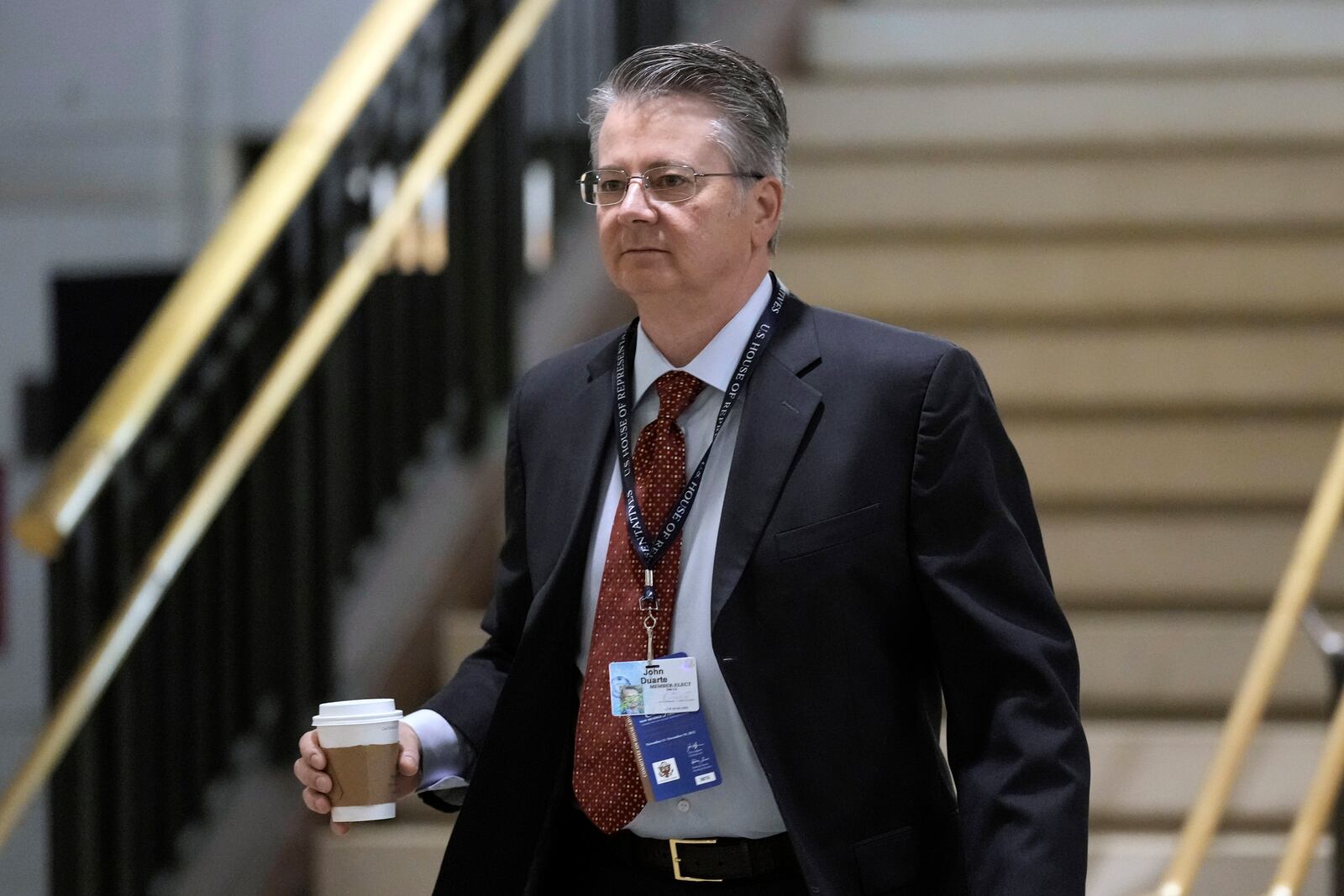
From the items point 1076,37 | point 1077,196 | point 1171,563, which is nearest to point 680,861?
point 1171,563

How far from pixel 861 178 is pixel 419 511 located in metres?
1.73

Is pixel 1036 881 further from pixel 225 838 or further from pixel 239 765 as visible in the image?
pixel 239 765

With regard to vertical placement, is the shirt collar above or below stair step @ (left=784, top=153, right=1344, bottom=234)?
above

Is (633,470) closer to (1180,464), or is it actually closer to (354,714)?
(354,714)

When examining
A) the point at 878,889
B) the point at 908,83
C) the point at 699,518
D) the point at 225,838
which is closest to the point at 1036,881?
the point at 878,889

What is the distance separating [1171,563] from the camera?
436 cm

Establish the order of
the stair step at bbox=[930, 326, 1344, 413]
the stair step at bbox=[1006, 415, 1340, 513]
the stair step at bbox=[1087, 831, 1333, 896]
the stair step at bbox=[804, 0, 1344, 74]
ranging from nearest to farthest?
the stair step at bbox=[1087, 831, 1333, 896]
the stair step at bbox=[1006, 415, 1340, 513]
the stair step at bbox=[930, 326, 1344, 413]
the stair step at bbox=[804, 0, 1344, 74]

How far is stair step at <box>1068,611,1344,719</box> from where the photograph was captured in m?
4.09

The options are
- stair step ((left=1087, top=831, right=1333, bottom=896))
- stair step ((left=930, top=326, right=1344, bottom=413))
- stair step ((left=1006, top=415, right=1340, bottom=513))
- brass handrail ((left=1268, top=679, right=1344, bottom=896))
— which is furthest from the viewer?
stair step ((left=930, top=326, right=1344, bottom=413))

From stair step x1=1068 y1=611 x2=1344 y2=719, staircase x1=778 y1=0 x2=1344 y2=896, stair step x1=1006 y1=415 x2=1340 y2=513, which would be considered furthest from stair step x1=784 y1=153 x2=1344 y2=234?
stair step x1=1068 y1=611 x2=1344 y2=719

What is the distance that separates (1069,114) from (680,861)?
12.6ft

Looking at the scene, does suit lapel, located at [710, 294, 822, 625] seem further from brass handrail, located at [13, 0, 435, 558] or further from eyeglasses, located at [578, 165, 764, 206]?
brass handrail, located at [13, 0, 435, 558]

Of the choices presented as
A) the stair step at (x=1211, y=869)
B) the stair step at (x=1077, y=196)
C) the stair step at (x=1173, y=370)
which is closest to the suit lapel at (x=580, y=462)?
the stair step at (x=1211, y=869)

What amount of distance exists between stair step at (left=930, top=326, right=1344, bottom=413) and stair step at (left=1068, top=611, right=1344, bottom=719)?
769 mm
